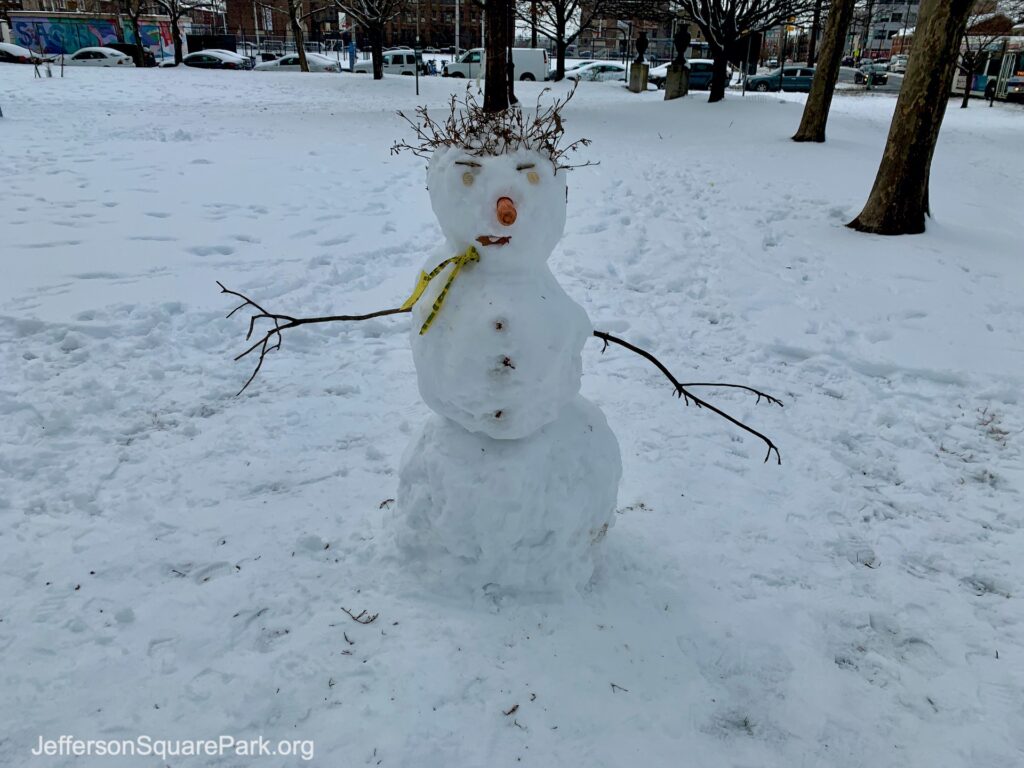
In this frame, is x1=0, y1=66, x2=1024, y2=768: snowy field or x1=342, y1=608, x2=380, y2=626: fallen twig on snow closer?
x1=0, y1=66, x2=1024, y2=768: snowy field

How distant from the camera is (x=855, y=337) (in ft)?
17.9

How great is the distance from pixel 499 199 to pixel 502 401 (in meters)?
0.71

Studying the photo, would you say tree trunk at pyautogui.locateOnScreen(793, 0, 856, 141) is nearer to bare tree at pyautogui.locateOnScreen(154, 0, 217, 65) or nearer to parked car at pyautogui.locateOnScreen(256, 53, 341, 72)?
parked car at pyautogui.locateOnScreen(256, 53, 341, 72)

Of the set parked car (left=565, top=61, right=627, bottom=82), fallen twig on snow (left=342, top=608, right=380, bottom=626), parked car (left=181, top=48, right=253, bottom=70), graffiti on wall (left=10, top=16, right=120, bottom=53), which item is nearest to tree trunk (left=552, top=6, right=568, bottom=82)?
parked car (left=565, top=61, right=627, bottom=82)

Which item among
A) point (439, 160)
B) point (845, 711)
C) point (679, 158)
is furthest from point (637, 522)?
point (679, 158)

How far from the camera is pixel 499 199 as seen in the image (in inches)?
89.0

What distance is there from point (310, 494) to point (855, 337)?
450 centimetres

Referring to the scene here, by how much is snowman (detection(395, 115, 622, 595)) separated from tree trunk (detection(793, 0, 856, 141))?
38.4 feet

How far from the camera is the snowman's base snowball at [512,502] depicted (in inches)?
102

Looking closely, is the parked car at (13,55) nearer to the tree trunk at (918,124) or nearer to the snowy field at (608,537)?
the snowy field at (608,537)

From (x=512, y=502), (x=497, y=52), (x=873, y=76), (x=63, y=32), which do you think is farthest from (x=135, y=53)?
(x=512, y=502)

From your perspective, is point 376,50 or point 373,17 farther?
point 373,17

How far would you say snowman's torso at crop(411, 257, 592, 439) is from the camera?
2330 mm
